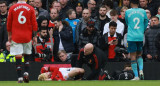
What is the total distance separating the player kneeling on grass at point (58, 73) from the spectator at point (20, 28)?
2323mm

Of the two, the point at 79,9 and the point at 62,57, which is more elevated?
the point at 79,9

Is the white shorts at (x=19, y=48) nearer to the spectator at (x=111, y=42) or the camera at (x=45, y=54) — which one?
the camera at (x=45, y=54)

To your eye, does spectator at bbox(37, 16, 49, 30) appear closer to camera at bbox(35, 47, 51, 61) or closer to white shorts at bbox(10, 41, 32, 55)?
camera at bbox(35, 47, 51, 61)

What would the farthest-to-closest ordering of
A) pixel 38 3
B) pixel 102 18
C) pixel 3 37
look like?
pixel 38 3, pixel 3 37, pixel 102 18

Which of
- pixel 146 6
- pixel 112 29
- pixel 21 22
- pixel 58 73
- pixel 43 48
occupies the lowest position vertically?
pixel 58 73

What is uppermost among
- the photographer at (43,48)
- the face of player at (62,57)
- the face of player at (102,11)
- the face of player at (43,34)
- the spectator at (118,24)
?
the face of player at (102,11)

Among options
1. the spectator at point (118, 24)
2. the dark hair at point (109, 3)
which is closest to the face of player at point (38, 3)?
the dark hair at point (109, 3)

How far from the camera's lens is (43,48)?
17.0 m

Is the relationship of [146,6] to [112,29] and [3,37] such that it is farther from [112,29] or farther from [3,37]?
[3,37]

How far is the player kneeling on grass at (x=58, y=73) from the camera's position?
1570 cm

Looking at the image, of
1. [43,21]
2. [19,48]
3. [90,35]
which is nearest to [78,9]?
[43,21]

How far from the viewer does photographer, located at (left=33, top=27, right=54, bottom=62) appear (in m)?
17.0

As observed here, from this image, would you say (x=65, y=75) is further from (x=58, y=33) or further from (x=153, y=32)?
(x=153, y=32)

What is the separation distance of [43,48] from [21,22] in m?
3.77
